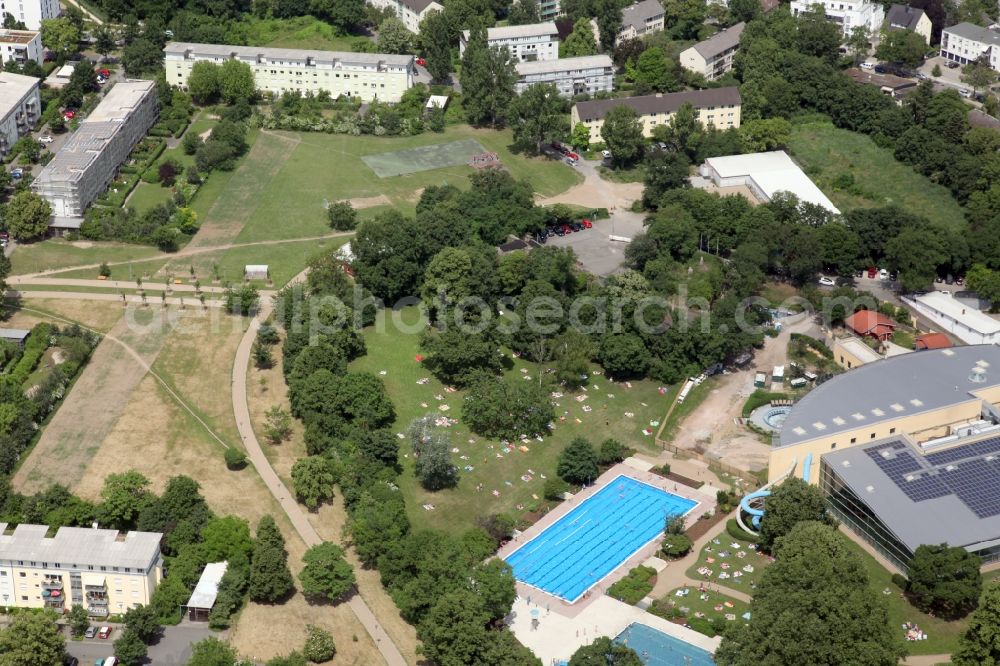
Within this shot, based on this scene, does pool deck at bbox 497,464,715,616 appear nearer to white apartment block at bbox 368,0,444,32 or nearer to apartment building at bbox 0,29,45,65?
white apartment block at bbox 368,0,444,32

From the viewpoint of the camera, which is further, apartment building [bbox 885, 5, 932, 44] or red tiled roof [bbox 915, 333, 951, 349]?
apartment building [bbox 885, 5, 932, 44]

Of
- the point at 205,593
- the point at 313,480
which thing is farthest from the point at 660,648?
the point at 205,593

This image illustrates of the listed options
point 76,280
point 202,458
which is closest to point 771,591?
point 202,458

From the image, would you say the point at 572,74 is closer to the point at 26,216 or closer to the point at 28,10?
the point at 26,216

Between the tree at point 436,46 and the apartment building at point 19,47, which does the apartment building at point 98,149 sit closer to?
the apartment building at point 19,47

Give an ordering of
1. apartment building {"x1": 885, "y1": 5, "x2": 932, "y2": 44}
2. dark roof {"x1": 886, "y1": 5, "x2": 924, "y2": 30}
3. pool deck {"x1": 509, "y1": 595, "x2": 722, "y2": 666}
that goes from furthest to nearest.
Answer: dark roof {"x1": 886, "y1": 5, "x2": 924, "y2": 30} → apartment building {"x1": 885, "y1": 5, "x2": 932, "y2": 44} → pool deck {"x1": 509, "y1": 595, "x2": 722, "y2": 666}

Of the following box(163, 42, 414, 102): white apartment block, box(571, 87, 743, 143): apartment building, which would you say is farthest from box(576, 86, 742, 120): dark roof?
box(163, 42, 414, 102): white apartment block
